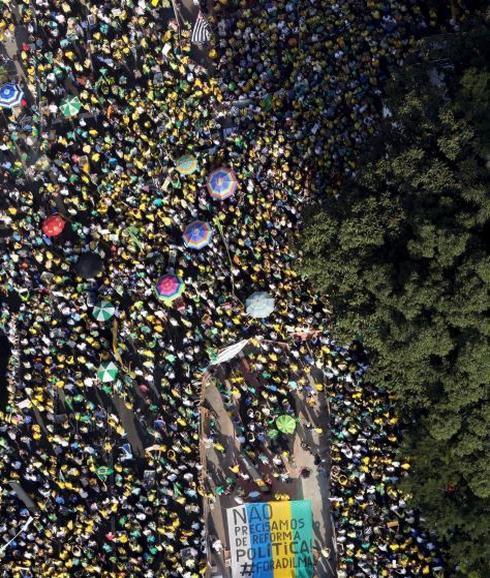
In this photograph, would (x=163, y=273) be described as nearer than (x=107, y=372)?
No

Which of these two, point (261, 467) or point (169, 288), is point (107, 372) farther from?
point (261, 467)

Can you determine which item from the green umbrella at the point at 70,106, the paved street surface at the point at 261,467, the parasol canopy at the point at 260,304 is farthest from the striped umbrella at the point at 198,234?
the green umbrella at the point at 70,106

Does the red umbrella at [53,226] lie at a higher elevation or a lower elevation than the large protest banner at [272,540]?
higher

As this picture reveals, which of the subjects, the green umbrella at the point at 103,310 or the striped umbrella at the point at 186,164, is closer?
the green umbrella at the point at 103,310

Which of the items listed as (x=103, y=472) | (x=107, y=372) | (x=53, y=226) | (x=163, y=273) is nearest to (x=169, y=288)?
(x=163, y=273)

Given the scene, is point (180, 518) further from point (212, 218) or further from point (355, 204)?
point (355, 204)

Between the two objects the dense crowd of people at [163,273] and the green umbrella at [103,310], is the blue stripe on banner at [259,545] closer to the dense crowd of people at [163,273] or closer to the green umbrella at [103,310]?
the dense crowd of people at [163,273]

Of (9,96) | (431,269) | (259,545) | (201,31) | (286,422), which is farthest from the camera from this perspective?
(9,96)
